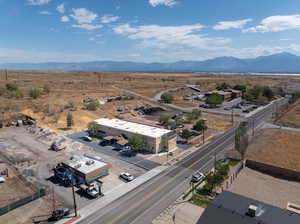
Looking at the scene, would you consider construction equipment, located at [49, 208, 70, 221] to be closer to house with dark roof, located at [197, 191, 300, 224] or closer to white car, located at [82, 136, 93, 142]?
house with dark roof, located at [197, 191, 300, 224]

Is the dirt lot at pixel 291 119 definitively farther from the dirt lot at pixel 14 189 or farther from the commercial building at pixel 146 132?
the dirt lot at pixel 14 189

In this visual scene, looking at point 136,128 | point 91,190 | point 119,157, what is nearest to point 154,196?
point 91,190

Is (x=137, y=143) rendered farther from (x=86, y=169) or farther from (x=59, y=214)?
(x=59, y=214)

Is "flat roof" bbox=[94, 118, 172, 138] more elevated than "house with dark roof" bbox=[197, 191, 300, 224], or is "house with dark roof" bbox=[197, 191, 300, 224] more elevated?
"flat roof" bbox=[94, 118, 172, 138]

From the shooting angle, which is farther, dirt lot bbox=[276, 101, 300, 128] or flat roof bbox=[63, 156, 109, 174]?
dirt lot bbox=[276, 101, 300, 128]

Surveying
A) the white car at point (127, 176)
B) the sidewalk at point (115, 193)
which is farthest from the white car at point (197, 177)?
the white car at point (127, 176)

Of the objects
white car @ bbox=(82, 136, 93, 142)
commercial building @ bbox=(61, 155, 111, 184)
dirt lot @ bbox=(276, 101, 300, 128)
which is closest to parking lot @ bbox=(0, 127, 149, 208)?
commercial building @ bbox=(61, 155, 111, 184)
